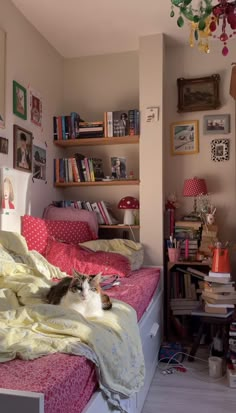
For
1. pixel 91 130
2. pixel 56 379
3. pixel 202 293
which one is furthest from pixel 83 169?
pixel 56 379

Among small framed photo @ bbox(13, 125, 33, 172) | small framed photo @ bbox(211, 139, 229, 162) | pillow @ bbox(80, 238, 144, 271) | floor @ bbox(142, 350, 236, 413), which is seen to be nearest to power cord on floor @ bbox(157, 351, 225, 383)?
floor @ bbox(142, 350, 236, 413)

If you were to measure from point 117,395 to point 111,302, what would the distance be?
1.54 ft

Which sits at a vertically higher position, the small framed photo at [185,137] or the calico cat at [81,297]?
the small framed photo at [185,137]

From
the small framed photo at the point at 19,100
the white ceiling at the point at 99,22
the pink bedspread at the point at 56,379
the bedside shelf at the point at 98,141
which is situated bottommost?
the pink bedspread at the point at 56,379

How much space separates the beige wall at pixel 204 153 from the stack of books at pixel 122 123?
356 millimetres

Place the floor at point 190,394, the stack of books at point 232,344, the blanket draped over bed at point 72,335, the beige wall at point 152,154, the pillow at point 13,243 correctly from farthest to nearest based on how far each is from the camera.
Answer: the beige wall at point 152,154
the stack of books at point 232,344
the pillow at point 13,243
the floor at point 190,394
the blanket draped over bed at point 72,335

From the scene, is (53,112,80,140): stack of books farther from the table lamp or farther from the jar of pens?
the jar of pens

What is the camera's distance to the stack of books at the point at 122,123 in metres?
3.13

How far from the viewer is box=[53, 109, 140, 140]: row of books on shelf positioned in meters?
3.13

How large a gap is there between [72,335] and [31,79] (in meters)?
2.30

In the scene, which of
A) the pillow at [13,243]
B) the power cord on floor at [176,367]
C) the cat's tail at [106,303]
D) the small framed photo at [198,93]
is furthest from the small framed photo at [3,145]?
the power cord on floor at [176,367]

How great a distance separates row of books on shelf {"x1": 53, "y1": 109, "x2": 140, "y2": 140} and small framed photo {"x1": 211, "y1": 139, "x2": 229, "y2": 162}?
0.69 meters

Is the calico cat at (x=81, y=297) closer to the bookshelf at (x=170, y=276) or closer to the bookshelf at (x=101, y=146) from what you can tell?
the bookshelf at (x=170, y=276)

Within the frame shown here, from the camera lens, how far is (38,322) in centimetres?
133
